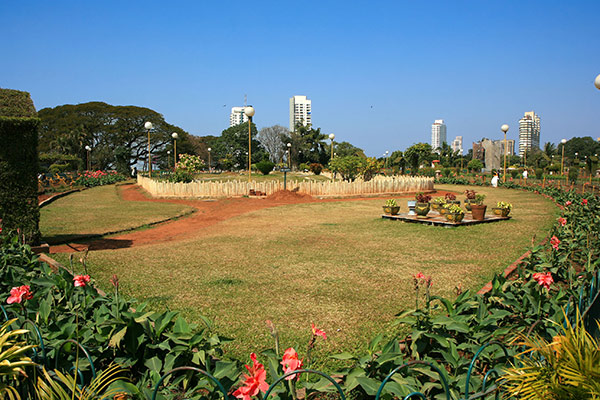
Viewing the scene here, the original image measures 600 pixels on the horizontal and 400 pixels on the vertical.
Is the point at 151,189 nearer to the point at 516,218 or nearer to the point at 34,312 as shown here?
the point at 516,218

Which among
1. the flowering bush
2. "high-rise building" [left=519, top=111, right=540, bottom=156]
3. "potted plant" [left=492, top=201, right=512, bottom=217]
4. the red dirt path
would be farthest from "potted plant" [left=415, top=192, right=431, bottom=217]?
"high-rise building" [left=519, top=111, right=540, bottom=156]

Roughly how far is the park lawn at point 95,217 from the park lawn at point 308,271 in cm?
277

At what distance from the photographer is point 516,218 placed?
13328 millimetres

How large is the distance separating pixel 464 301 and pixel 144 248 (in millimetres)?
7199

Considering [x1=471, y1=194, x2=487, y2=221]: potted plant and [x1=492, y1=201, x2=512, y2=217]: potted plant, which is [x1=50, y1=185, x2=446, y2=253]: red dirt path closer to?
[x1=471, y1=194, x2=487, y2=221]: potted plant

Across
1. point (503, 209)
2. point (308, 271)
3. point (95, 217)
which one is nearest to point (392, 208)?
point (503, 209)

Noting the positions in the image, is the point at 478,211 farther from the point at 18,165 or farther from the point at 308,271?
the point at 18,165

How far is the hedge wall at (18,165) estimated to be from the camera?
25.5 feet

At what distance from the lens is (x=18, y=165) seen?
7914 mm

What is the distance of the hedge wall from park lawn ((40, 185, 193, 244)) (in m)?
1.78

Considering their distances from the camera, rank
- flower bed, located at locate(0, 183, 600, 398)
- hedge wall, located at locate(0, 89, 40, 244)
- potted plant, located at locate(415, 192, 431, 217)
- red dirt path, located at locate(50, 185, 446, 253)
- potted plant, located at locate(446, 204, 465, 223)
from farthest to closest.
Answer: potted plant, located at locate(415, 192, 431, 217), potted plant, located at locate(446, 204, 465, 223), red dirt path, located at locate(50, 185, 446, 253), hedge wall, located at locate(0, 89, 40, 244), flower bed, located at locate(0, 183, 600, 398)

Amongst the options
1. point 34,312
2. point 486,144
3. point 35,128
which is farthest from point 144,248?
point 486,144

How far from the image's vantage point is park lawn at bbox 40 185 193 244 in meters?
11.0

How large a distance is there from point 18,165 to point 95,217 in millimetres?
6296
